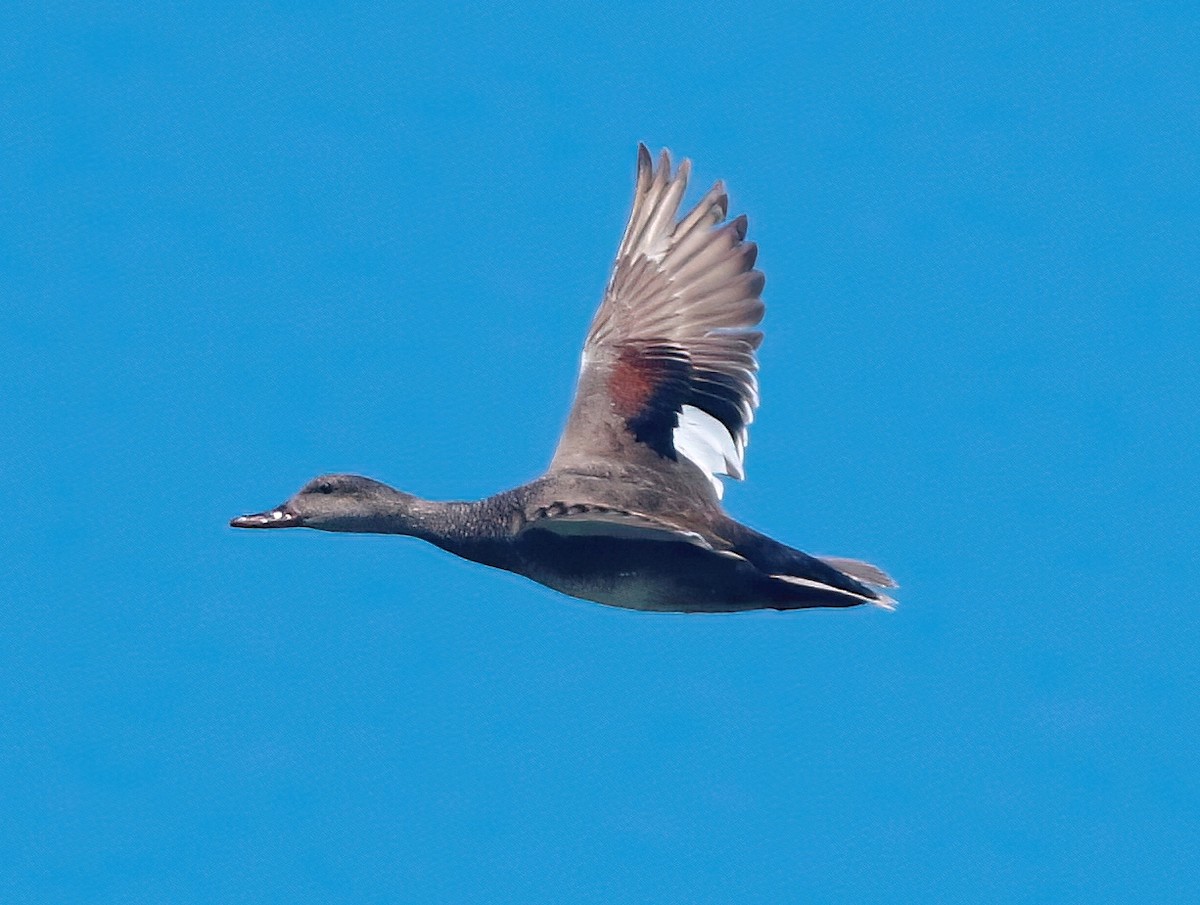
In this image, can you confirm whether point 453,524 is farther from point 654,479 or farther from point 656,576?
point 656,576

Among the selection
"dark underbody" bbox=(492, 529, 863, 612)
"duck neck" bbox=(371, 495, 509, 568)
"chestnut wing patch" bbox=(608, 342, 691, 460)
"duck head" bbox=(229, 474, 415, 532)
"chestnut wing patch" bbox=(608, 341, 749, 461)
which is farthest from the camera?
"chestnut wing patch" bbox=(608, 341, 749, 461)

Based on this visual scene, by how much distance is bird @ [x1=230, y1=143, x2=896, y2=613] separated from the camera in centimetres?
1253

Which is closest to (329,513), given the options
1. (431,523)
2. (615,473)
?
(431,523)

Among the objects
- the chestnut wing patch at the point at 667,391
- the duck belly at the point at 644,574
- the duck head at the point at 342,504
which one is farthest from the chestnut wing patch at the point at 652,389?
the duck head at the point at 342,504

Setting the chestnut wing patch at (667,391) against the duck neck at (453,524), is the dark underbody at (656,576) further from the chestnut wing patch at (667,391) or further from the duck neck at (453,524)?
the chestnut wing patch at (667,391)

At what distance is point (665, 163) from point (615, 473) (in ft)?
10.1

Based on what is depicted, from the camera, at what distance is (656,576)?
12.5 metres

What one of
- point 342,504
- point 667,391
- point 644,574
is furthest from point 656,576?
point 342,504

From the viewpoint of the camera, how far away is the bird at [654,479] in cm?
1253

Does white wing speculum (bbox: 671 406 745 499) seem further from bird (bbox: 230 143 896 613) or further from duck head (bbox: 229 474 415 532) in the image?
duck head (bbox: 229 474 415 532)

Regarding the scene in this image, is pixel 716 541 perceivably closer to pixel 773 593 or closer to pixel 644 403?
pixel 773 593

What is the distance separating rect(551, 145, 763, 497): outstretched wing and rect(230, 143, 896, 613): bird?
11 millimetres

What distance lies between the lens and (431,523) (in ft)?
43.9

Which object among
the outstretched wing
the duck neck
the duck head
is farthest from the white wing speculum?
the duck head
